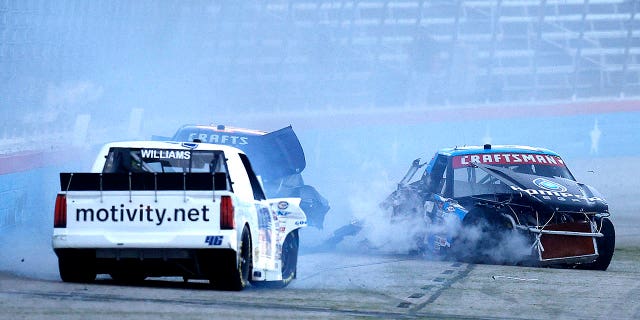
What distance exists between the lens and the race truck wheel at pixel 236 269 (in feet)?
31.3

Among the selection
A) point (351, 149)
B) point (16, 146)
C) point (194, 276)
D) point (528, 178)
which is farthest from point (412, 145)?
point (194, 276)

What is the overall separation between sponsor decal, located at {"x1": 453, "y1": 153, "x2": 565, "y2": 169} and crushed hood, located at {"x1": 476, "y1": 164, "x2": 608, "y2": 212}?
365 mm

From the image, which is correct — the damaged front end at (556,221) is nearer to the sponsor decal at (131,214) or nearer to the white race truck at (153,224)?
the white race truck at (153,224)

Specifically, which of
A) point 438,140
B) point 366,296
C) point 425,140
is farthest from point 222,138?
point 438,140

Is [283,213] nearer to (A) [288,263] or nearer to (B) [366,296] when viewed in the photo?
(A) [288,263]

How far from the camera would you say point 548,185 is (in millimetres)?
13352

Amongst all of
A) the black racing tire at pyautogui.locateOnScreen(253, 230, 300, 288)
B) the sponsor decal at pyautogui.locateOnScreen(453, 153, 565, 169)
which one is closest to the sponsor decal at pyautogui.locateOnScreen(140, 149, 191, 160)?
the black racing tire at pyautogui.locateOnScreen(253, 230, 300, 288)

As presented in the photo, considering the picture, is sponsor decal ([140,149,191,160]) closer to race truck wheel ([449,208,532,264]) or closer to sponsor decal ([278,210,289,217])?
sponsor decal ([278,210,289,217])

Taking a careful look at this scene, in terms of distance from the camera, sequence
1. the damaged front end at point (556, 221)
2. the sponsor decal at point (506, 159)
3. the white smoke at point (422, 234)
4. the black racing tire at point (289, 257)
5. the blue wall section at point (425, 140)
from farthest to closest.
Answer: the blue wall section at point (425, 140)
the sponsor decal at point (506, 159)
the white smoke at point (422, 234)
the damaged front end at point (556, 221)
the black racing tire at point (289, 257)

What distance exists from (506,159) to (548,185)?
1.04 meters

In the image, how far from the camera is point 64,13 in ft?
76.7

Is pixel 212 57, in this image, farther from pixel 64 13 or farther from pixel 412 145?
pixel 64 13

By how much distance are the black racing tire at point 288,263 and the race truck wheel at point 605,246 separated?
11.6 feet

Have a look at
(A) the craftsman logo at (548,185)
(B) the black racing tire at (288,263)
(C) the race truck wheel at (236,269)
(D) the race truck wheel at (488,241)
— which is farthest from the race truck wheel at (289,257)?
(A) the craftsman logo at (548,185)
